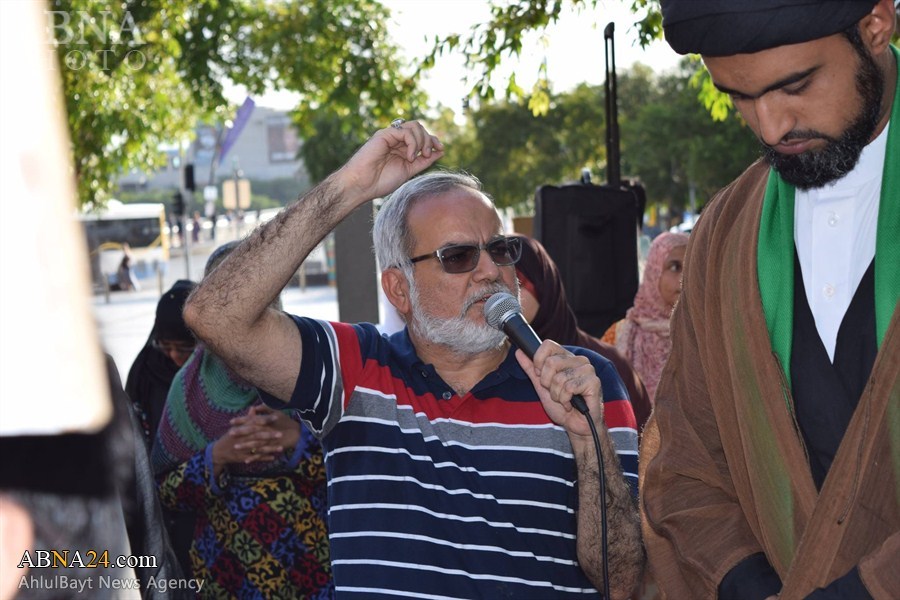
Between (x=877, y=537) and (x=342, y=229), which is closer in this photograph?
(x=877, y=537)

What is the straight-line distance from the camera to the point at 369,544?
2676 mm

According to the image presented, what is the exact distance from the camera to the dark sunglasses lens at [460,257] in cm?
287

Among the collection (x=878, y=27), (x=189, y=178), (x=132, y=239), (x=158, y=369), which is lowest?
(x=132, y=239)

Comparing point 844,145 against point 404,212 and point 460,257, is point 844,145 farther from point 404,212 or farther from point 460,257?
point 404,212

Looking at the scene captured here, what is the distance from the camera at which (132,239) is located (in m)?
40.7

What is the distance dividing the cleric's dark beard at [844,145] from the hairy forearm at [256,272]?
109cm

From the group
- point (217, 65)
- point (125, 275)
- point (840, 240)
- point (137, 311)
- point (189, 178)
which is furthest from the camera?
point (125, 275)

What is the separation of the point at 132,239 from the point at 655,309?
36891mm

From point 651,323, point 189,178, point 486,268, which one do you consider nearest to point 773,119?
point 486,268

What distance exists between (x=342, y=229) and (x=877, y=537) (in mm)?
6324

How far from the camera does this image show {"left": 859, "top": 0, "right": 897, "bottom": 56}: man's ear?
2049mm

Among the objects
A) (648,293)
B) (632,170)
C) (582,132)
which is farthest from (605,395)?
(632,170)

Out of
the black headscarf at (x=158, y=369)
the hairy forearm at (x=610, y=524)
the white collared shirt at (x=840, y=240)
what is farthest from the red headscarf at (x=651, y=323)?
the white collared shirt at (x=840, y=240)

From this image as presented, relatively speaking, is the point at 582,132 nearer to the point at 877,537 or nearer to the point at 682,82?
the point at 682,82
